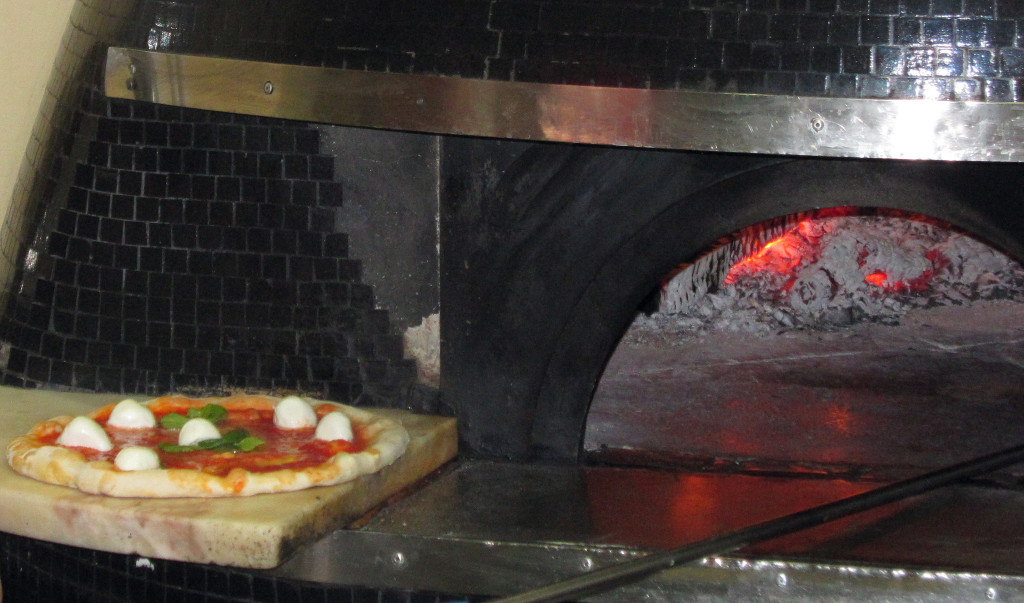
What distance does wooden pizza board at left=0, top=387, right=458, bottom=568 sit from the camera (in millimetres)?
1858

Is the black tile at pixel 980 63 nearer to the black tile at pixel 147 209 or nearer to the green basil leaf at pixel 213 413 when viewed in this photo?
the green basil leaf at pixel 213 413

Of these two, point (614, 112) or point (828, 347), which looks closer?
point (614, 112)

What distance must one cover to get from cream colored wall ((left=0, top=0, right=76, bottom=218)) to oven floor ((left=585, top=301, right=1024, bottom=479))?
5.96ft

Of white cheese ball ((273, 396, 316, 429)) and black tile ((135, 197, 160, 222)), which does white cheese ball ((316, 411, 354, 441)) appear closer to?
white cheese ball ((273, 396, 316, 429))

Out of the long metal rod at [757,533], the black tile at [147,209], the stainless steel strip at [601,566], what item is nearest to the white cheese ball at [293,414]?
the stainless steel strip at [601,566]

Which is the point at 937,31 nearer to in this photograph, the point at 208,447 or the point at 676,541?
the point at 676,541

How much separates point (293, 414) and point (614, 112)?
0.93m

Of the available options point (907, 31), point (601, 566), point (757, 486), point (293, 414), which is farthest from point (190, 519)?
point (907, 31)

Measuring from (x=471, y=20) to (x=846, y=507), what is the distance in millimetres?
1154

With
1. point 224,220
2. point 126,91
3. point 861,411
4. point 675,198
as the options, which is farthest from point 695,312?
point 126,91

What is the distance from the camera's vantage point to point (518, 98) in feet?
6.57

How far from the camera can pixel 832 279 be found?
A: 3.47 m

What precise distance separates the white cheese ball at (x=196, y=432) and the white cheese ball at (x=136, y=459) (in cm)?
15

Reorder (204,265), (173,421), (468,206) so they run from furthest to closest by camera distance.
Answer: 1. (204,265)
2. (468,206)
3. (173,421)
